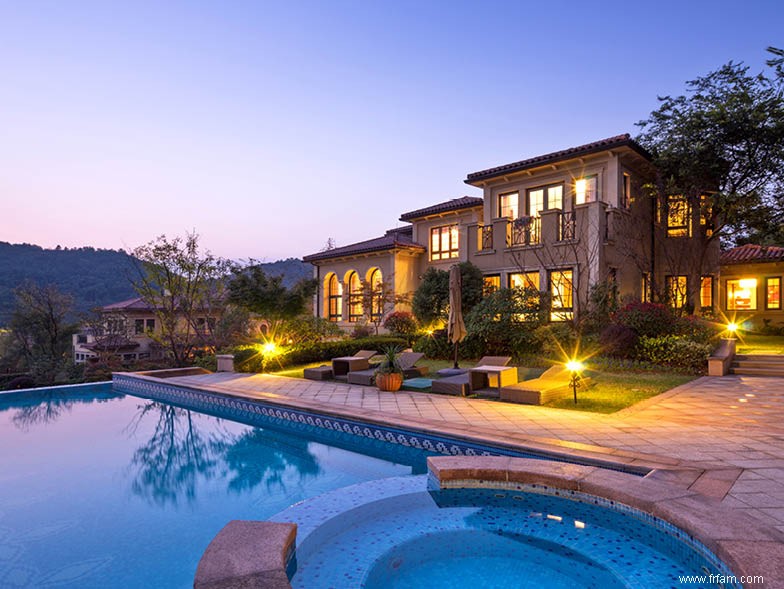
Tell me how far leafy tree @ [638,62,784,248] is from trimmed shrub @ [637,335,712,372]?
696 centimetres

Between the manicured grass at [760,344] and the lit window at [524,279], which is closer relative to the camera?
the manicured grass at [760,344]

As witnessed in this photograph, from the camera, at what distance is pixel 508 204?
749 inches

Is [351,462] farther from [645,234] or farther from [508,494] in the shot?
[645,234]

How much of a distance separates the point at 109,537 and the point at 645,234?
1940cm

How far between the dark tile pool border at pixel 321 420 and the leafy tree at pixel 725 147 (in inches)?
579

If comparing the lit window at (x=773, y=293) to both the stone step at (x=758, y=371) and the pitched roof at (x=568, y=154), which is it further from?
the stone step at (x=758, y=371)

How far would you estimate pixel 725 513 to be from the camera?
12.3 feet

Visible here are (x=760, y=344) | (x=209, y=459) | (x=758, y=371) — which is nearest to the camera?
(x=209, y=459)

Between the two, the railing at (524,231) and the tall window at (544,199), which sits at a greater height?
the tall window at (544,199)

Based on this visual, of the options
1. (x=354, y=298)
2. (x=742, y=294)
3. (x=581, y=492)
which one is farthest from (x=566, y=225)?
(x=581, y=492)

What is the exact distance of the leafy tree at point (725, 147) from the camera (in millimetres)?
15906

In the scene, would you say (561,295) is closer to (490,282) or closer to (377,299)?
(490,282)

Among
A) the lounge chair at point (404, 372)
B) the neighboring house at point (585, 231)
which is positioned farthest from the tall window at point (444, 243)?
the lounge chair at point (404, 372)

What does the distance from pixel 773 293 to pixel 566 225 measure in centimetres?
1166
